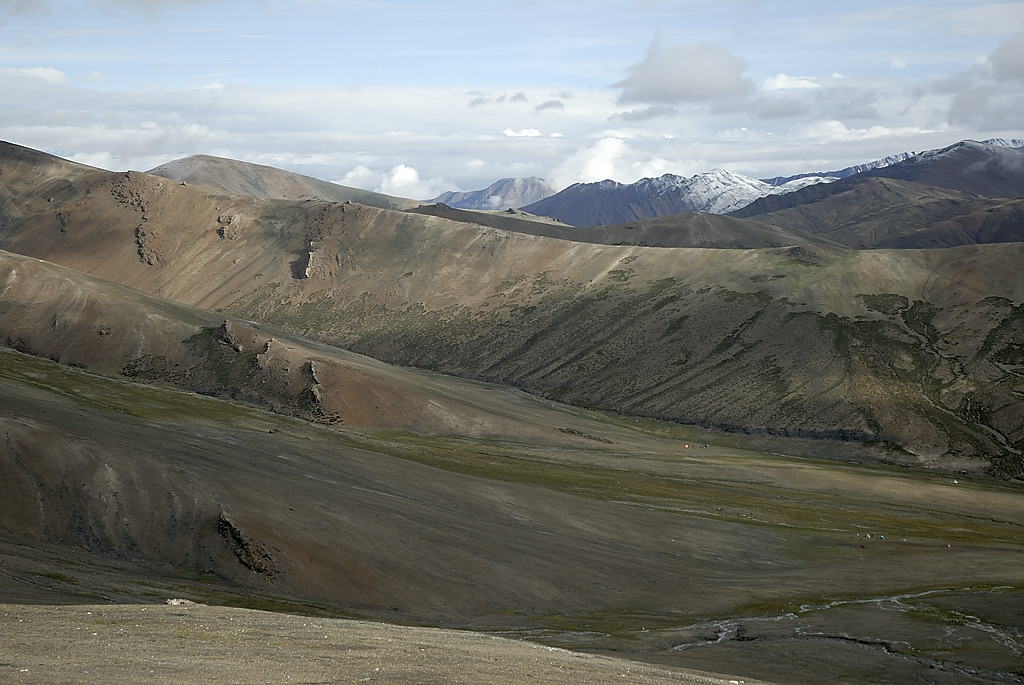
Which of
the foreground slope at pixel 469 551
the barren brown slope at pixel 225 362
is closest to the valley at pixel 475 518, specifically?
the foreground slope at pixel 469 551

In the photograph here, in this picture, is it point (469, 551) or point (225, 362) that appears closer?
point (469, 551)

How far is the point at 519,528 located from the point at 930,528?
192 feet

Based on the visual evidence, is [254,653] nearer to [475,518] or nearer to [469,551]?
[469,551]

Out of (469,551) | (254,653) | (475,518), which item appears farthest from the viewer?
(475,518)

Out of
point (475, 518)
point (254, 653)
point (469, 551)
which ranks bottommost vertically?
point (469, 551)

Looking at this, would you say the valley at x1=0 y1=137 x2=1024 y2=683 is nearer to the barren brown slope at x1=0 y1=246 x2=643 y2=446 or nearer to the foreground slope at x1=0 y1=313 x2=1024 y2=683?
the foreground slope at x1=0 y1=313 x2=1024 y2=683

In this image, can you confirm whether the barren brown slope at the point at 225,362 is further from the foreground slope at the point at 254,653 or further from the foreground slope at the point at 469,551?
the foreground slope at the point at 254,653

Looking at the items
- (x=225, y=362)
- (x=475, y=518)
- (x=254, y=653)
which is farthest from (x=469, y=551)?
(x=225, y=362)

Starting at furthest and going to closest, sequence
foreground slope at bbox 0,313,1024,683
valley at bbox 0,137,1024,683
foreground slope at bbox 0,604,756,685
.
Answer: foreground slope at bbox 0,313,1024,683 → valley at bbox 0,137,1024,683 → foreground slope at bbox 0,604,756,685

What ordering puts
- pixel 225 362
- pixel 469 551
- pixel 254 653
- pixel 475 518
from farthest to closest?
1. pixel 225 362
2. pixel 475 518
3. pixel 469 551
4. pixel 254 653

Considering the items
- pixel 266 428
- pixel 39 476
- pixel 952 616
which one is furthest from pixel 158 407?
pixel 952 616

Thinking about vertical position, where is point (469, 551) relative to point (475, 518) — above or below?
below

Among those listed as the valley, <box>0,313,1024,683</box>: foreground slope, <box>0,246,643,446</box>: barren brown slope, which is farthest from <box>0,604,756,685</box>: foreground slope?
<box>0,246,643,446</box>: barren brown slope

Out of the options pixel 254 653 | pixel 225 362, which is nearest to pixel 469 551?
pixel 254 653
